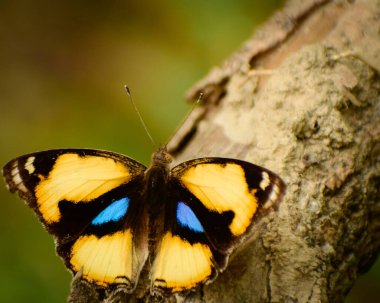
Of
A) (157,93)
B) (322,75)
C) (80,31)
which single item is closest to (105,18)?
(80,31)

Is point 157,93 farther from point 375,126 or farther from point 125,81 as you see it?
point 375,126

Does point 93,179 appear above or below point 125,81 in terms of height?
below

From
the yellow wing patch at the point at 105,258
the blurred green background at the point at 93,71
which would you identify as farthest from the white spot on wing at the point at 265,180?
the blurred green background at the point at 93,71

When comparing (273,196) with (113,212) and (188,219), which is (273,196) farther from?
(113,212)

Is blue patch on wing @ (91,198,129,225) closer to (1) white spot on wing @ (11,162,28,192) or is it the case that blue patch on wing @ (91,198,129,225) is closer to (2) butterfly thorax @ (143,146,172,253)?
(2) butterfly thorax @ (143,146,172,253)

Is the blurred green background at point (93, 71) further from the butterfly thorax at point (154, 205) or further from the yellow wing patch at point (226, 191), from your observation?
the yellow wing patch at point (226, 191)

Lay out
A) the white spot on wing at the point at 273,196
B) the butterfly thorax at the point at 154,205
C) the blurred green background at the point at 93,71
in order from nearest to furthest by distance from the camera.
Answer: the white spot on wing at the point at 273,196 → the butterfly thorax at the point at 154,205 → the blurred green background at the point at 93,71
